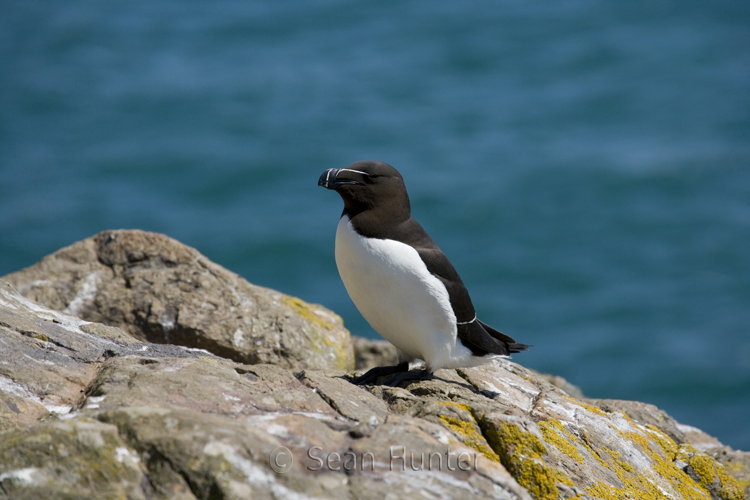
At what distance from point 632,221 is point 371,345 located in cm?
1300

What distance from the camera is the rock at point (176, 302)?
20.4 feet

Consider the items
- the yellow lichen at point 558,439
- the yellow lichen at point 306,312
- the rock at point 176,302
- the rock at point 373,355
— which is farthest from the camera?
the rock at point 373,355

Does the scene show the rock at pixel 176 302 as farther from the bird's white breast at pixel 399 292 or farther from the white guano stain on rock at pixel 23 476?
the white guano stain on rock at pixel 23 476

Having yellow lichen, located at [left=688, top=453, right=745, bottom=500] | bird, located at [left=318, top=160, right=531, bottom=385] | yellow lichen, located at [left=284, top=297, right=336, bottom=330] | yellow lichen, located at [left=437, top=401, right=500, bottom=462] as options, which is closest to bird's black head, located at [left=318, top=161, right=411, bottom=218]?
bird, located at [left=318, top=160, right=531, bottom=385]

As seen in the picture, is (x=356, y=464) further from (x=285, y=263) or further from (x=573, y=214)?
(x=573, y=214)

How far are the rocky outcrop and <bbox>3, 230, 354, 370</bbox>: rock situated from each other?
1162 millimetres

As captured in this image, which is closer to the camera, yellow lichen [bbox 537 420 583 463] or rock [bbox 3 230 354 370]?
yellow lichen [bbox 537 420 583 463]

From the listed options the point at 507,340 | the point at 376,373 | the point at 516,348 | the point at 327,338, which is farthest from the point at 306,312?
the point at 516,348

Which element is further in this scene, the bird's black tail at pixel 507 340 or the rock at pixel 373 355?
the rock at pixel 373 355

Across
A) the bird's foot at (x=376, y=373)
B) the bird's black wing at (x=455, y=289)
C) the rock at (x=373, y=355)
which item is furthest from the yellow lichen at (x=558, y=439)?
the rock at (x=373, y=355)

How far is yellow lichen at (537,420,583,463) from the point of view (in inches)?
165

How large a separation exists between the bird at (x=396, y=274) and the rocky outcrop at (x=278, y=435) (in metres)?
0.30

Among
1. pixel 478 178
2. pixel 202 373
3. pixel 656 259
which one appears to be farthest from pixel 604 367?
pixel 202 373

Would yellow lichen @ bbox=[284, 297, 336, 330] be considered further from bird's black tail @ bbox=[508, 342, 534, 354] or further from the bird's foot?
bird's black tail @ bbox=[508, 342, 534, 354]
